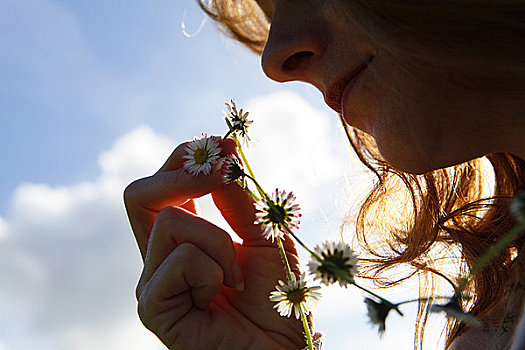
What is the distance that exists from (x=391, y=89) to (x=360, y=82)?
49mm

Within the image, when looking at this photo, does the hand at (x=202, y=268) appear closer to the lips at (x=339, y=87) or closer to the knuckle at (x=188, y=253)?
the knuckle at (x=188, y=253)

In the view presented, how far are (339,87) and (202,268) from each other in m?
0.38

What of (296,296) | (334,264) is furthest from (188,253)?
(334,264)

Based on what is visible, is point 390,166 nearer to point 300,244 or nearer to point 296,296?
point 296,296

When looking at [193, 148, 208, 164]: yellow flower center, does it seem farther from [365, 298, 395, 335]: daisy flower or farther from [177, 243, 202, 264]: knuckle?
[365, 298, 395, 335]: daisy flower

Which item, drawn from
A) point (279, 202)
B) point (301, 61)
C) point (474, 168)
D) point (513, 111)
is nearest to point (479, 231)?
point (474, 168)

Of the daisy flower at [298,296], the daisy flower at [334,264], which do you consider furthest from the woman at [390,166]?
the daisy flower at [334,264]

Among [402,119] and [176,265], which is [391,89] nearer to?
[402,119]

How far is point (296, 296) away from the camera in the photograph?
69 centimetres

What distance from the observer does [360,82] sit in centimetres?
79

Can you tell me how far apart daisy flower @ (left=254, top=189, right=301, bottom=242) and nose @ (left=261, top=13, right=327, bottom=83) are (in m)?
0.32

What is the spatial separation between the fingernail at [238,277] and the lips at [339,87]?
34cm

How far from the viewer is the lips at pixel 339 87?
81cm

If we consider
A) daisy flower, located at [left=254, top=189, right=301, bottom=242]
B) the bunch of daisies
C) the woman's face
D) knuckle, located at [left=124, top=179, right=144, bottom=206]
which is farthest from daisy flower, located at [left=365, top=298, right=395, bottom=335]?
knuckle, located at [left=124, top=179, right=144, bottom=206]
